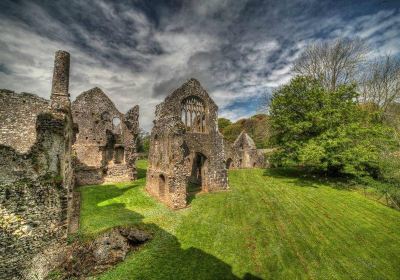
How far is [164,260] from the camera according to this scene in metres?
9.02

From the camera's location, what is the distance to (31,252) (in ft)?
28.1

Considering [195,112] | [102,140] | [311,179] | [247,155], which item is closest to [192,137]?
[195,112]

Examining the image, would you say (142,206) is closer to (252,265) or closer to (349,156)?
(252,265)

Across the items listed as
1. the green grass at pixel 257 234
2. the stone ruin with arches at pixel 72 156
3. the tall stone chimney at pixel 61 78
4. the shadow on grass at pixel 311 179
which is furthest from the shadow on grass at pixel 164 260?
the shadow on grass at pixel 311 179

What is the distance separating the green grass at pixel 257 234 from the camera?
28.0ft

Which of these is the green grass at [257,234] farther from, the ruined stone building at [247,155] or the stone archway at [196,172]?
the ruined stone building at [247,155]

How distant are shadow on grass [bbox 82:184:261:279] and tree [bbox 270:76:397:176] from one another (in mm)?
12991

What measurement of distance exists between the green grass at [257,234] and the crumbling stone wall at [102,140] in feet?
16.9

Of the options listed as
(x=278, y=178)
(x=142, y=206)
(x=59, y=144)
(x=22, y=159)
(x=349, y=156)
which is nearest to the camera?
(x=22, y=159)

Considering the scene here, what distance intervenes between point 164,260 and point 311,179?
17.8 meters

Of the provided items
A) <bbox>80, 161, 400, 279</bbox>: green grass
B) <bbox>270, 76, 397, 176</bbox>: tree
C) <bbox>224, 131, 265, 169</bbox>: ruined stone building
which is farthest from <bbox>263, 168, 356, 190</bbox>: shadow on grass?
<bbox>224, 131, 265, 169</bbox>: ruined stone building

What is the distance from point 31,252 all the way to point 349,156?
71.2 feet

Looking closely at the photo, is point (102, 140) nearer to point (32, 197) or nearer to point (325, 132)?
point (32, 197)

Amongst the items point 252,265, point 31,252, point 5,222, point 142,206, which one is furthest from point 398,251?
point 5,222
